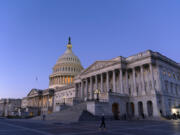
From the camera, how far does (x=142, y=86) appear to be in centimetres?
5394

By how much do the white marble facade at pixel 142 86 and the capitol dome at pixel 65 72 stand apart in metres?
64.0

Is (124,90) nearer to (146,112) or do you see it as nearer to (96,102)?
(146,112)

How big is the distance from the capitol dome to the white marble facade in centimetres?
6399

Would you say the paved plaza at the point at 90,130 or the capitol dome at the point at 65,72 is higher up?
the capitol dome at the point at 65,72

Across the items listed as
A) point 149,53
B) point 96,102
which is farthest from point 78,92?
point 149,53

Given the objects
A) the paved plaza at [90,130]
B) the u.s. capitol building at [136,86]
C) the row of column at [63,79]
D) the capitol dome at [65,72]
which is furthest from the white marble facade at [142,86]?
the capitol dome at [65,72]

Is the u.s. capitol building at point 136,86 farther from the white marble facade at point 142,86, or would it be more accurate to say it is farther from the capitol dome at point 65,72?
the capitol dome at point 65,72

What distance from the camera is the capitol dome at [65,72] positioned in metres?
124

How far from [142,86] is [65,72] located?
79277 millimetres

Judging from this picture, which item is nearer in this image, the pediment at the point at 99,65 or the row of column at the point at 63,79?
the pediment at the point at 99,65

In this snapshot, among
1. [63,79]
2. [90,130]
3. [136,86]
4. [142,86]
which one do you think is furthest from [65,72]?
[90,130]

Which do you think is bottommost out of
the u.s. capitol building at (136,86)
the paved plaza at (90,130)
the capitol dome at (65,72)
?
the paved plaza at (90,130)

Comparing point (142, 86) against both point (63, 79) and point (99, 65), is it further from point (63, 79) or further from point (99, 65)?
point (63, 79)

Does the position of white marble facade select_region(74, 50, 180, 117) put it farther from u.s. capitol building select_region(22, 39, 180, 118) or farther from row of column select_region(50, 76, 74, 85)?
row of column select_region(50, 76, 74, 85)
